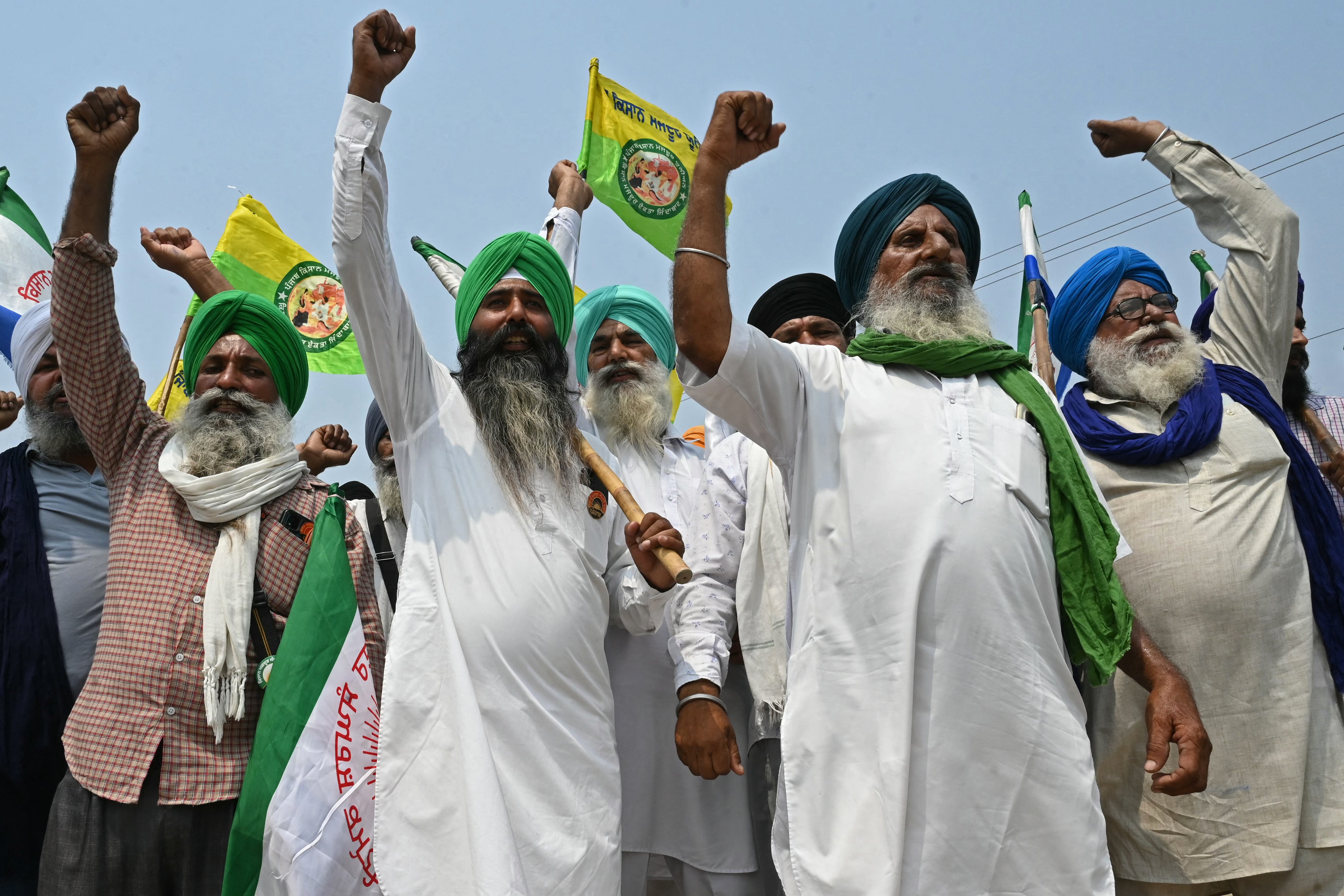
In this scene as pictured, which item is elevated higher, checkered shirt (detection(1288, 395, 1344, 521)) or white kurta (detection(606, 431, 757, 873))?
checkered shirt (detection(1288, 395, 1344, 521))

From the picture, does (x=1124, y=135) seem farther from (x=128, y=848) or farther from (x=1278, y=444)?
(x=128, y=848)

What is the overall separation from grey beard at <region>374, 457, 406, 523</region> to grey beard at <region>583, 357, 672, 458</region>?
30.0 inches

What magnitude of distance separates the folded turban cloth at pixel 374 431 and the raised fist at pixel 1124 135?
2858mm

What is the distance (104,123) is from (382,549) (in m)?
1.48

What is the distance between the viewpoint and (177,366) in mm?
5129

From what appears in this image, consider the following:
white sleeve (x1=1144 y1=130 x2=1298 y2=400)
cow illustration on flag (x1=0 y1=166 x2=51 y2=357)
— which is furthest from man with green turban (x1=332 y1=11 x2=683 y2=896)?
cow illustration on flag (x1=0 y1=166 x2=51 y2=357)

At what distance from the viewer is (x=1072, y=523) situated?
9.41 ft

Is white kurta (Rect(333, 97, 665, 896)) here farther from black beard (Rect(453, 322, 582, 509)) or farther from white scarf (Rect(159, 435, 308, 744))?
white scarf (Rect(159, 435, 308, 744))

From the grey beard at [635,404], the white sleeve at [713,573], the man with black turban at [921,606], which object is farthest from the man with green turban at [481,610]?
the grey beard at [635,404]

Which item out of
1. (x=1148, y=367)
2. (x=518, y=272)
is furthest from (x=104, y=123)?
(x=1148, y=367)

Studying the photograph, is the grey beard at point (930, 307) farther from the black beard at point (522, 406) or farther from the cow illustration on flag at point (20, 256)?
the cow illustration on flag at point (20, 256)

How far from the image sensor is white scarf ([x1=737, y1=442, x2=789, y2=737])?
11.4ft

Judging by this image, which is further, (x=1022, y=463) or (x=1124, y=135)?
(x=1124, y=135)

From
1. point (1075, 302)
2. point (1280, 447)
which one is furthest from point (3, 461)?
point (1280, 447)
